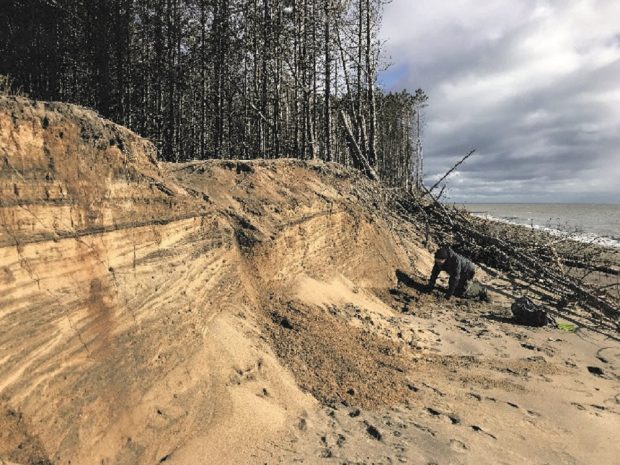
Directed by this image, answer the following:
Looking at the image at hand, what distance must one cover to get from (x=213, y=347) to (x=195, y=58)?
18.9 m

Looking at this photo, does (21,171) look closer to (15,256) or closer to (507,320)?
(15,256)

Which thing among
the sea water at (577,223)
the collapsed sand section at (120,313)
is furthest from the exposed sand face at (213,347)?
the sea water at (577,223)

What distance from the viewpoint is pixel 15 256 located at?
2.58 meters

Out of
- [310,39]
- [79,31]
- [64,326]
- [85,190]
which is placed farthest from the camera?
[79,31]

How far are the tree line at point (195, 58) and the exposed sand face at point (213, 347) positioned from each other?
404 inches

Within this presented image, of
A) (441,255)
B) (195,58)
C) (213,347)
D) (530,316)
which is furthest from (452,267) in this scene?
(195,58)

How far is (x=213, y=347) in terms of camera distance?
4.32m

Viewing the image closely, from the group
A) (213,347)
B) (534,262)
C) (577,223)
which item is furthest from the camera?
(577,223)

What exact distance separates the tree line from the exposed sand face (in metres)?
10.3

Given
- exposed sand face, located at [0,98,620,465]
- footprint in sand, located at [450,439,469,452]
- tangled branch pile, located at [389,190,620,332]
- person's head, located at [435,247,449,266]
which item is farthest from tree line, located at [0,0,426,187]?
footprint in sand, located at [450,439,469,452]

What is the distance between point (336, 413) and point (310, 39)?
16.9 meters

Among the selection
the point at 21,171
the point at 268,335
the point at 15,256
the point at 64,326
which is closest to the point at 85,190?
the point at 21,171

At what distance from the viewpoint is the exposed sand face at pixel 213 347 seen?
9.04ft

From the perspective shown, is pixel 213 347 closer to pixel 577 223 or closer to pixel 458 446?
pixel 458 446
